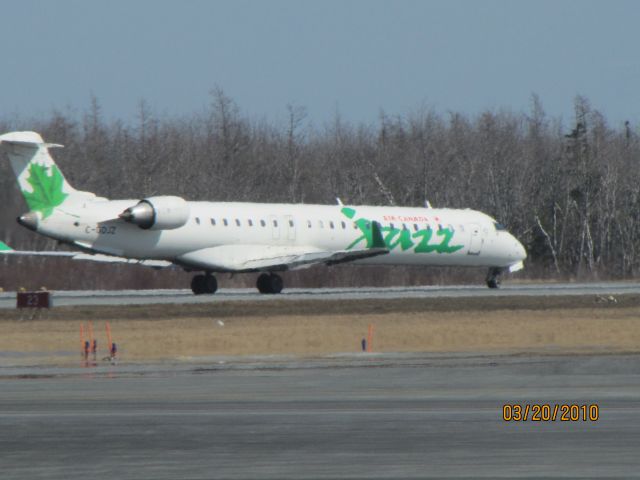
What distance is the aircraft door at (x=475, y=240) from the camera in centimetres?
5531

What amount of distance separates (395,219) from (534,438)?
38485 mm

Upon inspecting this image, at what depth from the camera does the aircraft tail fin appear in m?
46.1

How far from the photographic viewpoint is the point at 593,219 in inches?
3452

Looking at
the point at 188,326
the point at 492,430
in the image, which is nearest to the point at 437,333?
the point at 188,326

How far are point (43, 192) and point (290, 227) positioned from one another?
9.65m

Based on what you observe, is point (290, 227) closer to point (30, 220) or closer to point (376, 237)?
point (376, 237)

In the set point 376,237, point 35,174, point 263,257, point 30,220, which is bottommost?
point 263,257

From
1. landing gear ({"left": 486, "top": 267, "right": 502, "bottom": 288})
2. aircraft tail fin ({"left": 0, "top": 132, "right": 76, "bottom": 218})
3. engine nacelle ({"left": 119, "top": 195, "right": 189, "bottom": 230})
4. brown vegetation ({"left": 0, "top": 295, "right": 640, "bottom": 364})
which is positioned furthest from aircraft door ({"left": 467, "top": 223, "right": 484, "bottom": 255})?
aircraft tail fin ({"left": 0, "top": 132, "right": 76, "bottom": 218})

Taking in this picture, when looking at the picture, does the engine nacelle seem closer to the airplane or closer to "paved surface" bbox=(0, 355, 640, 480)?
the airplane

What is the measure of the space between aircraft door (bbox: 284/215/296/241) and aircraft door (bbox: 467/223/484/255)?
8008 mm

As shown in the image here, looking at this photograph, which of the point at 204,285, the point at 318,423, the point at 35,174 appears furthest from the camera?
the point at 204,285

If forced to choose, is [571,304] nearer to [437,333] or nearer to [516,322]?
[516,322]

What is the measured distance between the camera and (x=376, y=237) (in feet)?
173
